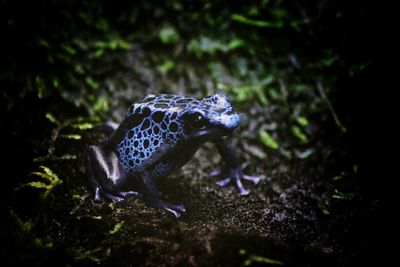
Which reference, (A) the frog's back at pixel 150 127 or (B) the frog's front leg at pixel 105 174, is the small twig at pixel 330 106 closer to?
(A) the frog's back at pixel 150 127

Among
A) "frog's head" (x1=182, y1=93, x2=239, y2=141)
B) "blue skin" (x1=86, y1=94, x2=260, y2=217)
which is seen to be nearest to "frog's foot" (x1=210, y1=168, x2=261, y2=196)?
"blue skin" (x1=86, y1=94, x2=260, y2=217)

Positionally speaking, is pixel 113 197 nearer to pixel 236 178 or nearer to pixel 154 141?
pixel 154 141

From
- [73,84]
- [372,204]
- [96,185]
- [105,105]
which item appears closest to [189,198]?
[96,185]

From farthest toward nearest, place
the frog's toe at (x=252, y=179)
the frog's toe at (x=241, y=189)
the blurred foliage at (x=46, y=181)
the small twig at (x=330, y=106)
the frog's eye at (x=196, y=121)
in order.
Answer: the small twig at (x=330, y=106)
the frog's toe at (x=252, y=179)
the frog's toe at (x=241, y=189)
the frog's eye at (x=196, y=121)
the blurred foliage at (x=46, y=181)

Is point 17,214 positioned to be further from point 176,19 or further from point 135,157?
point 176,19

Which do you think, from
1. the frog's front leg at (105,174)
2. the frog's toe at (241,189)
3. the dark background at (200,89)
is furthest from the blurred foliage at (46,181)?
the frog's toe at (241,189)

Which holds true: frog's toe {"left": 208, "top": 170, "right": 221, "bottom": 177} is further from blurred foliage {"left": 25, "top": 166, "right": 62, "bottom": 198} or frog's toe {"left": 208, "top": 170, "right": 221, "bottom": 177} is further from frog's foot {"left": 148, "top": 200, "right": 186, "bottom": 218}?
blurred foliage {"left": 25, "top": 166, "right": 62, "bottom": 198}

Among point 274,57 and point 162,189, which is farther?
point 274,57
